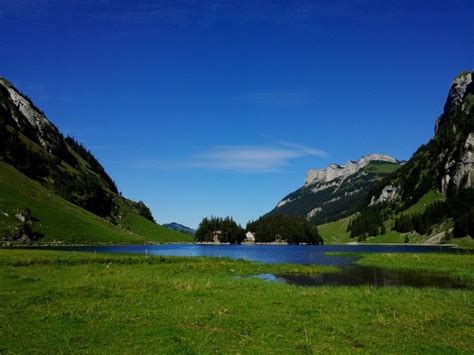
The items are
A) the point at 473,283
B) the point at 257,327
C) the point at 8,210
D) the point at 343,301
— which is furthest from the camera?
the point at 8,210

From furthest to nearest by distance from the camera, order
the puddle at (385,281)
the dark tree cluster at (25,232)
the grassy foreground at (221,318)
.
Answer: the dark tree cluster at (25,232), the puddle at (385,281), the grassy foreground at (221,318)

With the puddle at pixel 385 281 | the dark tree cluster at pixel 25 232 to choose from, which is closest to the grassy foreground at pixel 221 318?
the puddle at pixel 385 281

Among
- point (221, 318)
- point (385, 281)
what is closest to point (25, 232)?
point (385, 281)

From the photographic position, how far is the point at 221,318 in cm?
2962

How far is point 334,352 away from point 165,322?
449 inches

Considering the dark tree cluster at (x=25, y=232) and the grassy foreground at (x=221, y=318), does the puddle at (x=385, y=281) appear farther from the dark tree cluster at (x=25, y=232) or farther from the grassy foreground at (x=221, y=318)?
the dark tree cluster at (x=25, y=232)

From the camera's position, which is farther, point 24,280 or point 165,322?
point 24,280

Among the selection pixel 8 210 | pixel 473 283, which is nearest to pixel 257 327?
pixel 473 283

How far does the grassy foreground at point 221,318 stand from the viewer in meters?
23.0

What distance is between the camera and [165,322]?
92.2 ft

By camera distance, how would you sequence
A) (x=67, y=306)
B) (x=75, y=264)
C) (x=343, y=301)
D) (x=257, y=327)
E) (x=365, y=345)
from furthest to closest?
(x=75, y=264)
(x=343, y=301)
(x=67, y=306)
(x=257, y=327)
(x=365, y=345)

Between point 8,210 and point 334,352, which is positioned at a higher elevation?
point 8,210

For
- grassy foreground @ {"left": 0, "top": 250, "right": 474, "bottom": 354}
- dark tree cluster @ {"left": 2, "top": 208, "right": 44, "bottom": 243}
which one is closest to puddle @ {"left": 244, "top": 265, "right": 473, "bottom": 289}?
grassy foreground @ {"left": 0, "top": 250, "right": 474, "bottom": 354}

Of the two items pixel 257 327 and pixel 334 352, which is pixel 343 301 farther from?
pixel 334 352
